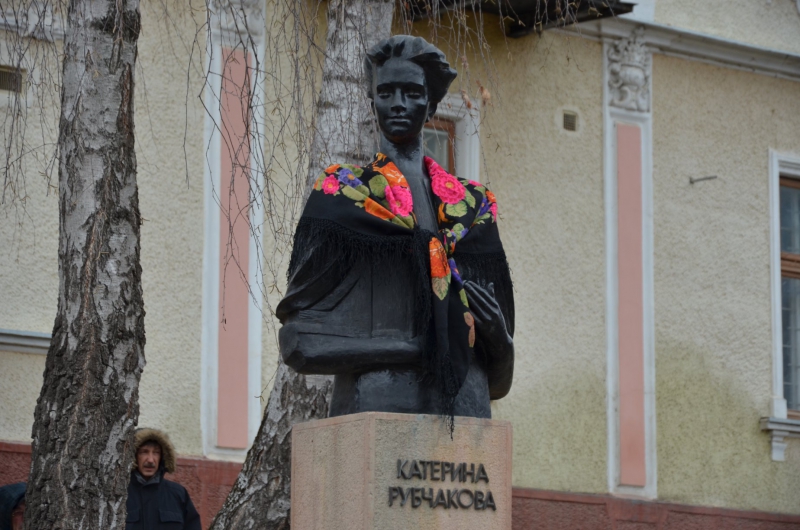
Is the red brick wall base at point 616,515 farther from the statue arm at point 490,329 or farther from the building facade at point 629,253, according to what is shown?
the statue arm at point 490,329

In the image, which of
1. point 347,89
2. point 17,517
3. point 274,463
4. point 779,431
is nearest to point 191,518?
point 17,517

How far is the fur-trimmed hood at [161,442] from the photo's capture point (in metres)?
8.70

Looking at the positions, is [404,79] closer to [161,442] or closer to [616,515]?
[161,442]

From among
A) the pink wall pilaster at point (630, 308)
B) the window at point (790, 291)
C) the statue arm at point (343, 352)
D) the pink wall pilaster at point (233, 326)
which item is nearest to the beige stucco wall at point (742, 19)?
the pink wall pilaster at point (630, 308)

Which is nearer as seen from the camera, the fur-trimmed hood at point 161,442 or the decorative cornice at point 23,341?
the fur-trimmed hood at point 161,442

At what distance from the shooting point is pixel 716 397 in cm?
1356

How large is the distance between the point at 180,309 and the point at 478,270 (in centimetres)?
598

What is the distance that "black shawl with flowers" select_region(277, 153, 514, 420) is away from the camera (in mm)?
5203

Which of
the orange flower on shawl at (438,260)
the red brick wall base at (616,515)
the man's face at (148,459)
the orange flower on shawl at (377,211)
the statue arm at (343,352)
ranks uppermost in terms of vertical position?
the orange flower on shawl at (377,211)

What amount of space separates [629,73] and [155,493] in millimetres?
Answer: 6321

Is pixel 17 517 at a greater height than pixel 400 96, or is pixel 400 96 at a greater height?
pixel 400 96

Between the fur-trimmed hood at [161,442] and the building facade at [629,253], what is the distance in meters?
2.35

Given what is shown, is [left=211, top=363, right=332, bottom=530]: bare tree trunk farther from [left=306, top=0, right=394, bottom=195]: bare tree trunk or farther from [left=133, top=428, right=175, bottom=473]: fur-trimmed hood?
[left=133, top=428, right=175, bottom=473]: fur-trimmed hood

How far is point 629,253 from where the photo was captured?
13359 millimetres
